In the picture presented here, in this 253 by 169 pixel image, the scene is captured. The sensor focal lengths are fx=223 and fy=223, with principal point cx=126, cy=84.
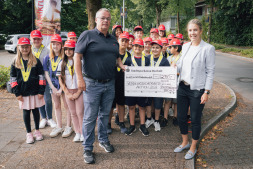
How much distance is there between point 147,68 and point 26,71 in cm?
235

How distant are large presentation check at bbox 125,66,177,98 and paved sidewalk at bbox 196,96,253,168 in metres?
1.30

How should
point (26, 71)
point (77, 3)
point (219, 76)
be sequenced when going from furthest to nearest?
1. point (77, 3)
2. point (219, 76)
3. point (26, 71)

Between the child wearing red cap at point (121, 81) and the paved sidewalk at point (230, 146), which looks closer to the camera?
the paved sidewalk at point (230, 146)

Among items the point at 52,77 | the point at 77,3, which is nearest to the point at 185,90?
the point at 52,77

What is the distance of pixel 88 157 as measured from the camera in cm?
372

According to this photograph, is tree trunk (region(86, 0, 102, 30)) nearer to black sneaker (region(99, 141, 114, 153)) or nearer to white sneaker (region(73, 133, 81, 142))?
white sneaker (region(73, 133, 81, 142))

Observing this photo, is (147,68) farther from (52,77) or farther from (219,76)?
(219,76)

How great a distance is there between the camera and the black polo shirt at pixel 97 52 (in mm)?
3449

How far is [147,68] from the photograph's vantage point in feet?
14.8

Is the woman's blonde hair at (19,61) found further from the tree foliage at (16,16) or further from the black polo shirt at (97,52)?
the tree foliage at (16,16)

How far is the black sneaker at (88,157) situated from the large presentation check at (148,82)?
4.58 ft

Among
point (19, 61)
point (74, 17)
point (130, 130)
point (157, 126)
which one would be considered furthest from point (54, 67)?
point (74, 17)

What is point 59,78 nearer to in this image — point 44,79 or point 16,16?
point 44,79

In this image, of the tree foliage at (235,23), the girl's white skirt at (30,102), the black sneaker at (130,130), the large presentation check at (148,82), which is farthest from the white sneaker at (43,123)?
the tree foliage at (235,23)
